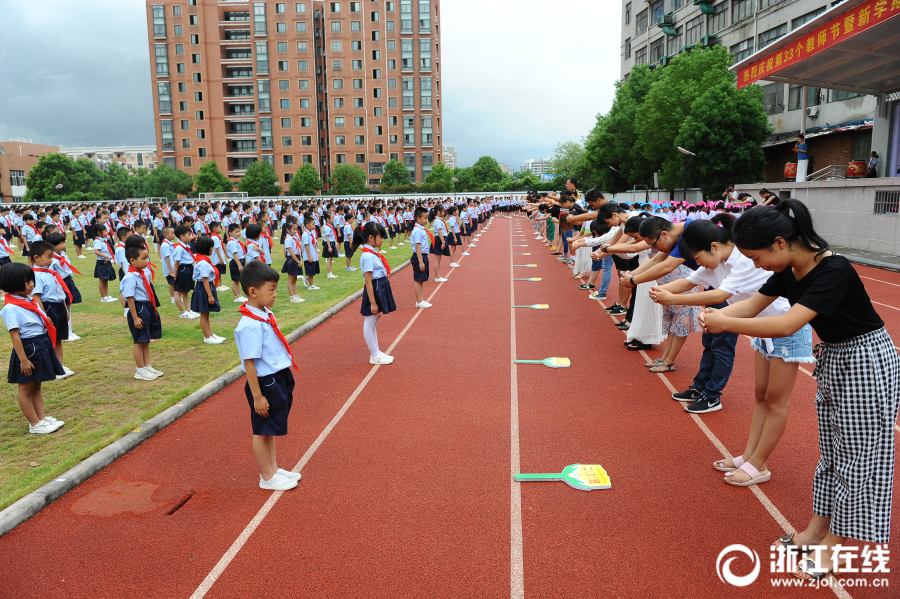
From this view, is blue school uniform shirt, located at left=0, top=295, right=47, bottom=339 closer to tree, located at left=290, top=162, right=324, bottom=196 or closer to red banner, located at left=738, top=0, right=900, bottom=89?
red banner, located at left=738, top=0, right=900, bottom=89

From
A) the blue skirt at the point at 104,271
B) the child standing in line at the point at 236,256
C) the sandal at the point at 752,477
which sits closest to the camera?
the sandal at the point at 752,477

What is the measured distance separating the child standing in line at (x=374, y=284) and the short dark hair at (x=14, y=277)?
351 centimetres

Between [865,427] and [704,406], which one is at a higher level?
[865,427]

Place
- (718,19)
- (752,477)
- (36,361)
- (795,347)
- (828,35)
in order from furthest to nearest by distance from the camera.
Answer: (718,19) → (828,35) → (36,361) → (752,477) → (795,347)

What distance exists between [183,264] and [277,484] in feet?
23.3

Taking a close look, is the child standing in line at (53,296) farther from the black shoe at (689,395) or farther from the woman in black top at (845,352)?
the woman in black top at (845,352)

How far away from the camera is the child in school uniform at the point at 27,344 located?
530cm

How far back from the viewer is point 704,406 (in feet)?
19.4

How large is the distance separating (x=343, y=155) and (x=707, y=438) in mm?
73573

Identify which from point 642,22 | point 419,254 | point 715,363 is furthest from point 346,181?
point 715,363

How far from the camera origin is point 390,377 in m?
7.30

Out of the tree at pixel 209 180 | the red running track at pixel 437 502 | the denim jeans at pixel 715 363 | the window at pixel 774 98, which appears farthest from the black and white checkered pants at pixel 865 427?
the tree at pixel 209 180

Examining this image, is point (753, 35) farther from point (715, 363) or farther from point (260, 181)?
point (260, 181)

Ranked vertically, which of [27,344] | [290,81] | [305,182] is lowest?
[27,344]
